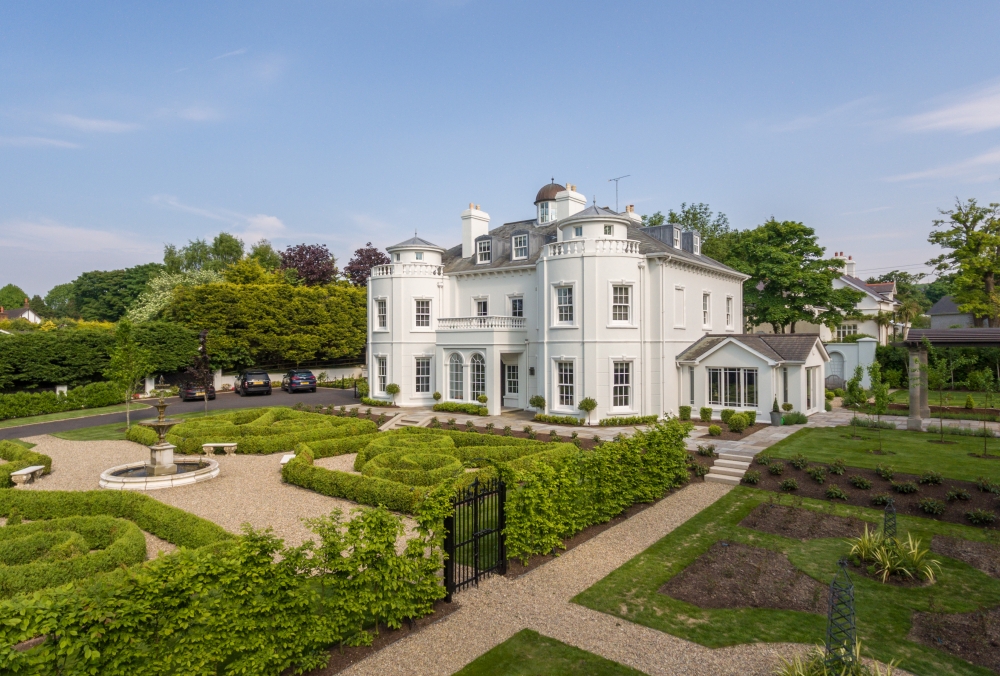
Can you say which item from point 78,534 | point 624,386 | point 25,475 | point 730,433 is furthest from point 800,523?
point 25,475

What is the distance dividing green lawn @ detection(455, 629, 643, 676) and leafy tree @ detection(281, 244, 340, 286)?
55.0 m

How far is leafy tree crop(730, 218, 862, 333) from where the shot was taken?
1496 inches

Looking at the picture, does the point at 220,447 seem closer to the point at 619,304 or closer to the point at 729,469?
the point at 729,469

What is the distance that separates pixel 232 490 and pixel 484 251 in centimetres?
2167

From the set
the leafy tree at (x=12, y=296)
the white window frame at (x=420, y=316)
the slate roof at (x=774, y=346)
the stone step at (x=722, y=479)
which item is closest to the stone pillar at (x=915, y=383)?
the slate roof at (x=774, y=346)

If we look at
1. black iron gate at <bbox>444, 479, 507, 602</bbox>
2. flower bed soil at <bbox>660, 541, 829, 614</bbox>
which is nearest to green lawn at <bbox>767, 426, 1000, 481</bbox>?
flower bed soil at <bbox>660, 541, 829, 614</bbox>

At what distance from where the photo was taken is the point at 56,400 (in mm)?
31828

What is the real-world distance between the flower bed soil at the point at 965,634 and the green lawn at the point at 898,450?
8065 mm

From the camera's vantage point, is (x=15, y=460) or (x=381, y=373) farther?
(x=381, y=373)

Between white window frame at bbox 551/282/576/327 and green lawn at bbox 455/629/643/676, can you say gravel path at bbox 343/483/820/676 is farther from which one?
white window frame at bbox 551/282/576/327

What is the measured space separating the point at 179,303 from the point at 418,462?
35.0m

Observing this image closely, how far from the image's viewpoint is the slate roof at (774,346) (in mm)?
26000

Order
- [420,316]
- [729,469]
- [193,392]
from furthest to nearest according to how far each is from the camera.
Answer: [193,392] → [420,316] → [729,469]

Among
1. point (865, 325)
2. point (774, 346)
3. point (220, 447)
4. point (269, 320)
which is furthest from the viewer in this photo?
point (865, 325)
